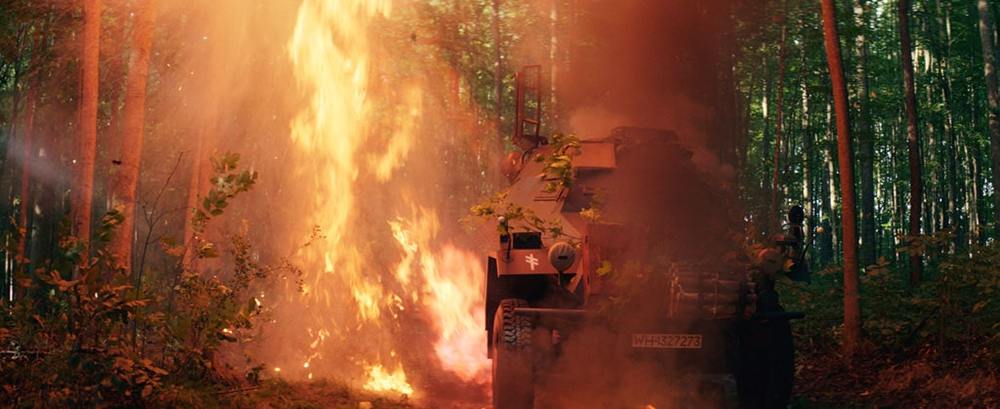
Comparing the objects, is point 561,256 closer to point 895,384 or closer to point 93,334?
point 93,334

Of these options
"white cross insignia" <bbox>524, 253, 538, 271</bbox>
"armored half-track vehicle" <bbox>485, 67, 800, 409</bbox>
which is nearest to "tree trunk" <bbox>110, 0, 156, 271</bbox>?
"armored half-track vehicle" <bbox>485, 67, 800, 409</bbox>

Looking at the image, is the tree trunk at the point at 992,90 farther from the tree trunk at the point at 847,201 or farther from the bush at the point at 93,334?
the bush at the point at 93,334

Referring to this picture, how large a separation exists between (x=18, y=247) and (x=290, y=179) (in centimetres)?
529

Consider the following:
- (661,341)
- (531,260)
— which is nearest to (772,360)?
(661,341)

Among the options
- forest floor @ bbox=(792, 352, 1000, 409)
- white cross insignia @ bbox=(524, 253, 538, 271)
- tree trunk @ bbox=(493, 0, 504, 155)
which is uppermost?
tree trunk @ bbox=(493, 0, 504, 155)

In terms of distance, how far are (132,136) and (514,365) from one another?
441 centimetres

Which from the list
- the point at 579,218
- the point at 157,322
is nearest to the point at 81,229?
the point at 157,322

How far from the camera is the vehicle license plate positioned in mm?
8039

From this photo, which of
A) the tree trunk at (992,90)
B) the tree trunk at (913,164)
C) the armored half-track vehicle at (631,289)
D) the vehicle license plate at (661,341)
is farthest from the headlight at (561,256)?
the tree trunk at (992,90)

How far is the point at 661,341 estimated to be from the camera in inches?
317

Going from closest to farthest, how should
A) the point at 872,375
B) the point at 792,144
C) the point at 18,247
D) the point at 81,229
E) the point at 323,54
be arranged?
the point at 18,247 < the point at 81,229 < the point at 872,375 < the point at 323,54 < the point at 792,144

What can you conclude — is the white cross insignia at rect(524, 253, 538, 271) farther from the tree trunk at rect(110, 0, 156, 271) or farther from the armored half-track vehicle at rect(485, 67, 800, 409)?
the tree trunk at rect(110, 0, 156, 271)

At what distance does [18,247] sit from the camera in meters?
7.02

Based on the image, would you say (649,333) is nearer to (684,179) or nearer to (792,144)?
(684,179)
